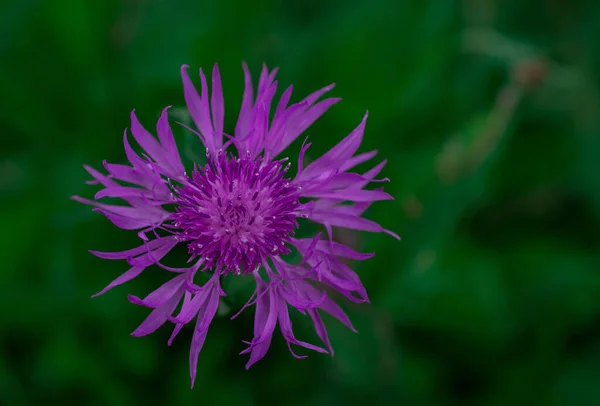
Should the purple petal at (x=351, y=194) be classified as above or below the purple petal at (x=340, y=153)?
below

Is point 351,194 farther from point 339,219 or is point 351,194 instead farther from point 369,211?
point 369,211

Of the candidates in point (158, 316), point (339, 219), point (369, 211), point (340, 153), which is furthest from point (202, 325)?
point (369, 211)

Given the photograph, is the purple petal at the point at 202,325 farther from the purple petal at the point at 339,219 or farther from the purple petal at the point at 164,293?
the purple petal at the point at 339,219

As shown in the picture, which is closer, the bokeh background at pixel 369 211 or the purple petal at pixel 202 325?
the purple petal at pixel 202 325


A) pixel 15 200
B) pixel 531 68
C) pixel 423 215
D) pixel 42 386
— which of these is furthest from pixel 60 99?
pixel 531 68

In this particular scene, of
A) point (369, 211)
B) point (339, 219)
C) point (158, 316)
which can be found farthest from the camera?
point (369, 211)

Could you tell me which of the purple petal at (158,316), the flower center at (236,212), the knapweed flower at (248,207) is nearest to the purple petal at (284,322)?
the knapweed flower at (248,207)

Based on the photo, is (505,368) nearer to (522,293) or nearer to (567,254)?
(522,293)
